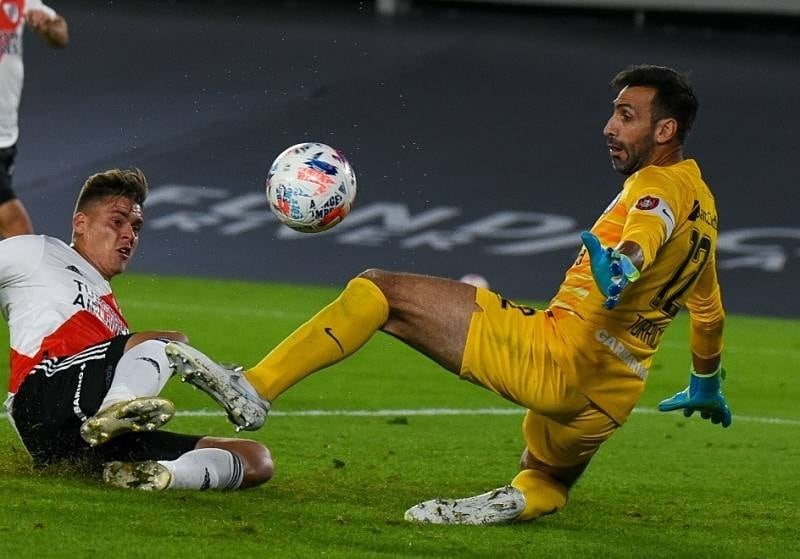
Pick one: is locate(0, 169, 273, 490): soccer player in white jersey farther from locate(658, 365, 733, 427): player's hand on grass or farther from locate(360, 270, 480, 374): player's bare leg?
locate(658, 365, 733, 427): player's hand on grass

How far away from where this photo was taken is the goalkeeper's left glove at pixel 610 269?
450 cm

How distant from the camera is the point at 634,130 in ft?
17.3

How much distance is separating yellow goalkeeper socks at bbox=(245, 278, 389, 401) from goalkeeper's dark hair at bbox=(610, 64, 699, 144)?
3.85 ft

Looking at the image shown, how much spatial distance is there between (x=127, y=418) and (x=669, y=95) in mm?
2102

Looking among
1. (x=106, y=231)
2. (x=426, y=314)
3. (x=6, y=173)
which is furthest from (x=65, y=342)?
(x=6, y=173)

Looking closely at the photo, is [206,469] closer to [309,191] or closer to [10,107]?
[309,191]

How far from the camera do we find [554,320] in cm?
517

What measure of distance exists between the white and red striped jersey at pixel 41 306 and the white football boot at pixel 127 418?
580 mm

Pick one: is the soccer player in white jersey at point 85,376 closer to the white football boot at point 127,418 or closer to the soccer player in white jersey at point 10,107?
the white football boot at point 127,418

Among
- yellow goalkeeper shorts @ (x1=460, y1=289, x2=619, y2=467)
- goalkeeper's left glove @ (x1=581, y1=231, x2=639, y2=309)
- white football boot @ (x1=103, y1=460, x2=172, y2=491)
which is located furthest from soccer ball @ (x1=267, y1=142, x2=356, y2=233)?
goalkeeper's left glove @ (x1=581, y1=231, x2=639, y2=309)

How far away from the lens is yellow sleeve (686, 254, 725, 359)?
570 cm

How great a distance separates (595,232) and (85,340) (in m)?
1.88

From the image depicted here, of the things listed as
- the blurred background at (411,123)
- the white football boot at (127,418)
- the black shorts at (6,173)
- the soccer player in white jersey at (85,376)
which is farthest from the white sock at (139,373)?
the blurred background at (411,123)

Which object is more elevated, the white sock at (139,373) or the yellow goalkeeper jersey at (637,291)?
the yellow goalkeeper jersey at (637,291)
